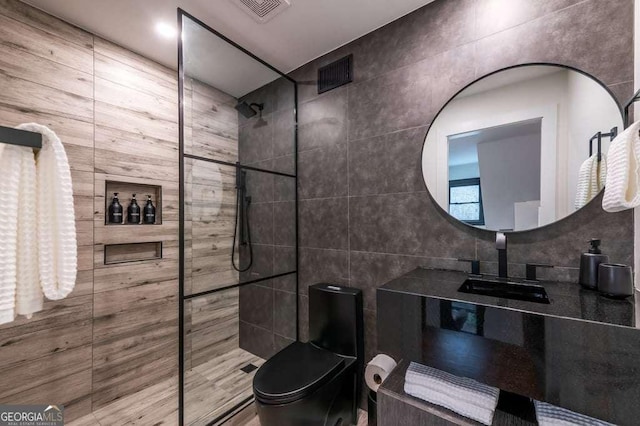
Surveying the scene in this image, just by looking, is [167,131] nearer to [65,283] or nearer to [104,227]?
[104,227]

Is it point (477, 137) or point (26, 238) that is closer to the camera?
Answer: point (26, 238)

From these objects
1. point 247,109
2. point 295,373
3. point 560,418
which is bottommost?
point 295,373

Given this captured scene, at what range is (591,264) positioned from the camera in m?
1.10

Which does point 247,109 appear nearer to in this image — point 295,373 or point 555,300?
point 295,373

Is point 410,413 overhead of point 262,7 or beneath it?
beneath

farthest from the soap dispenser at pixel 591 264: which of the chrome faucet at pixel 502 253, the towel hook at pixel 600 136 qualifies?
the towel hook at pixel 600 136

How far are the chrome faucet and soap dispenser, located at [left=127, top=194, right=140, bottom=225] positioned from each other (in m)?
2.44

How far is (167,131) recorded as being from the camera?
2305 millimetres

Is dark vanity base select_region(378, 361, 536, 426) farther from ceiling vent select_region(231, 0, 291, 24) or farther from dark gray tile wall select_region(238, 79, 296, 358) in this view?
A: ceiling vent select_region(231, 0, 291, 24)

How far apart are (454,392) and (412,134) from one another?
53.3 inches

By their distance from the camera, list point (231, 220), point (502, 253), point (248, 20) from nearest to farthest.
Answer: point (502, 253) → point (248, 20) → point (231, 220)

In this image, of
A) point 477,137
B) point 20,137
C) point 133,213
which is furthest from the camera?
point 133,213

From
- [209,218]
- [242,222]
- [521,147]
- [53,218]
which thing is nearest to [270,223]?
[242,222]

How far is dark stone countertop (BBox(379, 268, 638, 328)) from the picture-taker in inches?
34.1
